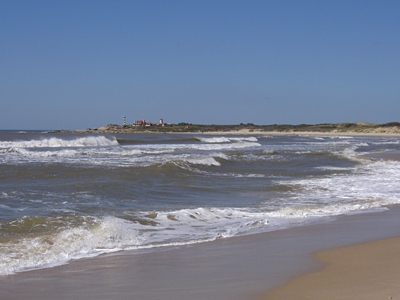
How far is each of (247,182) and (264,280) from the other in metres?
8.42

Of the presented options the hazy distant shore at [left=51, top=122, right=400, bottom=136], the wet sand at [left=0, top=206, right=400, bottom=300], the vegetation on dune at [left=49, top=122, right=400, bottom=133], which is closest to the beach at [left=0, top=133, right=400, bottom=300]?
the wet sand at [left=0, top=206, right=400, bottom=300]

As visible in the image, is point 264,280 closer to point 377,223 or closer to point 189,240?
point 189,240

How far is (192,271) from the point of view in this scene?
155 inches

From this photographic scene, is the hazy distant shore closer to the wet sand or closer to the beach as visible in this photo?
the beach

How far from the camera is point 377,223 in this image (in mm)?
6309

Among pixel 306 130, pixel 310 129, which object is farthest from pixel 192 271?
pixel 310 129

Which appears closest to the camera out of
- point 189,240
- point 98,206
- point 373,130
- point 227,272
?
point 227,272

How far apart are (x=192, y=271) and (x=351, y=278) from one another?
1519mm

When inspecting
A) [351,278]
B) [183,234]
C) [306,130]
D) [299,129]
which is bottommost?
[183,234]

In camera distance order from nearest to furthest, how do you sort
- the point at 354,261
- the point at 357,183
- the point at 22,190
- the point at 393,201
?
the point at 354,261 < the point at 393,201 < the point at 22,190 < the point at 357,183

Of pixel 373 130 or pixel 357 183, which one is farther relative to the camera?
pixel 373 130

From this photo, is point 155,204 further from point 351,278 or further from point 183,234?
point 351,278

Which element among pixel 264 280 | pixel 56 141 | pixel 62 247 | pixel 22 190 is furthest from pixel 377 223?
pixel 56 141

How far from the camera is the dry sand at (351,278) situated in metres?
3.13
